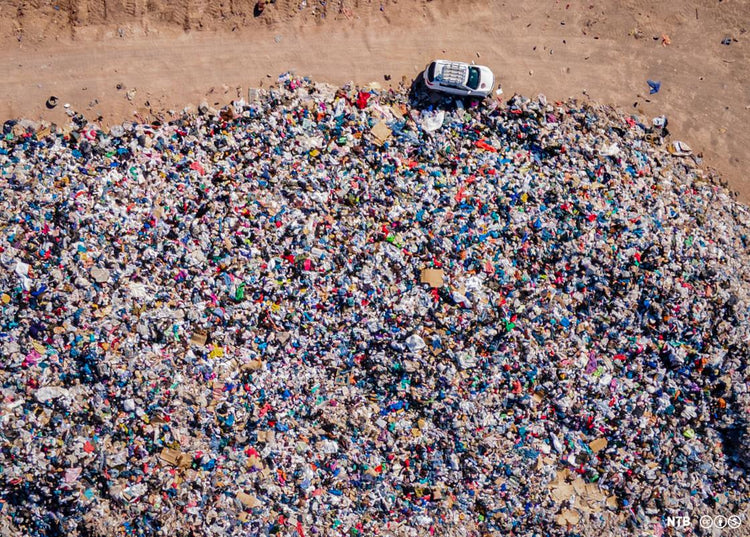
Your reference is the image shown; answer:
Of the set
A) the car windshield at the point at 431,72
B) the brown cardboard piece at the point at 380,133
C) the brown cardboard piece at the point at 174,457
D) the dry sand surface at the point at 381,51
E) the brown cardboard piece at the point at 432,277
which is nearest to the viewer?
the brown cardboard piece at the point at 174,457

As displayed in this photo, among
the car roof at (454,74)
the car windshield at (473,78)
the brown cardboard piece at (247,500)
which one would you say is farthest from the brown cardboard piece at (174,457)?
the car windshield at (473,78)

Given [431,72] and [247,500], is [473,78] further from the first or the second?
[247,500]

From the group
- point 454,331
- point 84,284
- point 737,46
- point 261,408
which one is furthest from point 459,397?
point 737,46

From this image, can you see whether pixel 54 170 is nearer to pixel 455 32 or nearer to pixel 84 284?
pixel 84 284

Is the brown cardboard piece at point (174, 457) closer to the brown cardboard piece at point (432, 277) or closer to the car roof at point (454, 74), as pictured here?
the brown cardboard piece at point (432, 277)

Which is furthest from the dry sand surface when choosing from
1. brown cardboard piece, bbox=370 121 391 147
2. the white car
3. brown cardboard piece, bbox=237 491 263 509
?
brown cardboard piece, bbox=237 491 263 509

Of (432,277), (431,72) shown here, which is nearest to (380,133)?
(431,72)
